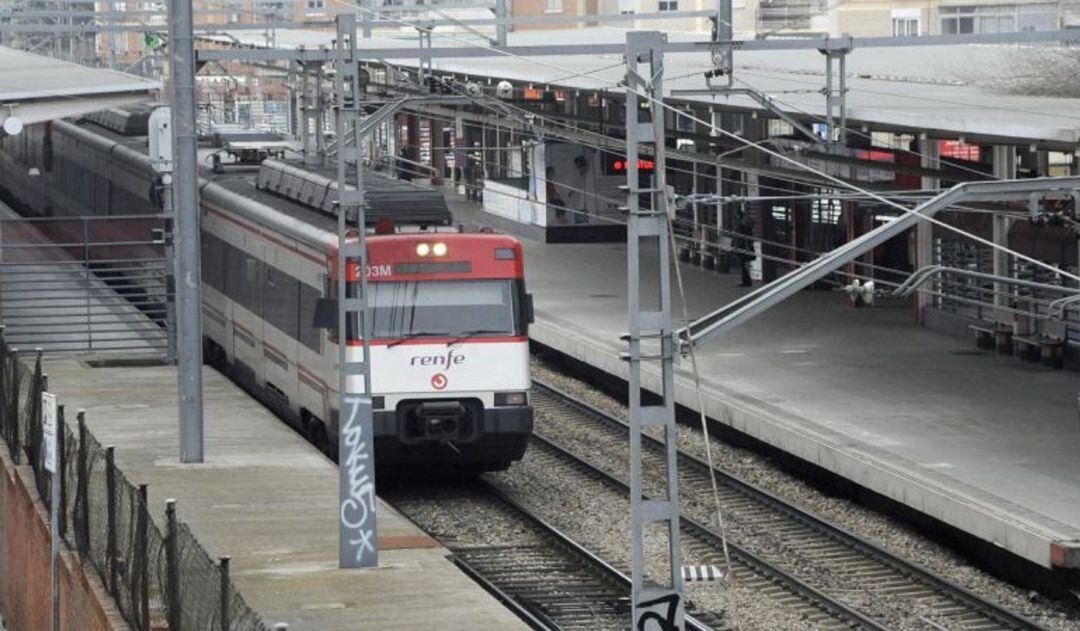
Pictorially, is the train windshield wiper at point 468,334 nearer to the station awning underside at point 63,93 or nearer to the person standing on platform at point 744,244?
the station awning underside at point 63,93

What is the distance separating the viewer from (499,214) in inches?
1930

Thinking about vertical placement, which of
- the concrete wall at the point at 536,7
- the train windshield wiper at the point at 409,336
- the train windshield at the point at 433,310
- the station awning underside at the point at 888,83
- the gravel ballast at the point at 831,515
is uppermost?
the concrete wall at the point at 536,7

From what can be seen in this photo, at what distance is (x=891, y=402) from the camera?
24375 mm

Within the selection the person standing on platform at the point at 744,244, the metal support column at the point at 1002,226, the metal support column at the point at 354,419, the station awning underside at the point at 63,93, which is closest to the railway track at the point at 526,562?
the metal support column at the point at 354,419

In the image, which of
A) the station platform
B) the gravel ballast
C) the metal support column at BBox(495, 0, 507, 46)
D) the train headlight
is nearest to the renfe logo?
the train headlight

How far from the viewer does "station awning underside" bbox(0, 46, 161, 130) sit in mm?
23031

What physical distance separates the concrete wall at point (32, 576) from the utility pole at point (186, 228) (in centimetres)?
186

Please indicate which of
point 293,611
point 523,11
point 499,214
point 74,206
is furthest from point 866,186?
point 523,11

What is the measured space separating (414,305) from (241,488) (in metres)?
2.34

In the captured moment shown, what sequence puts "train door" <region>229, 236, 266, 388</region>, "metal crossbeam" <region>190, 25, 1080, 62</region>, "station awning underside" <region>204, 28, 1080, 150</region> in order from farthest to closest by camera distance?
"train door" <region>229, 236, 266, 388</region> → "station awning underside" <region>204, 28, 1080, 150</region> → "metal crossbeam" <region>190, 25, 1080, 62</region>

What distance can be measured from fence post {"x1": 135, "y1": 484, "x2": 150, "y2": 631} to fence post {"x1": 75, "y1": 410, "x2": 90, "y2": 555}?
91.1 inches

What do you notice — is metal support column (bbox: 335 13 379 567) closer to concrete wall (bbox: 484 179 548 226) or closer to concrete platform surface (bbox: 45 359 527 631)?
concrete platform surface (bbox: 45 359 527 631)

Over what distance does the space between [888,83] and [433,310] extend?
1564 cm

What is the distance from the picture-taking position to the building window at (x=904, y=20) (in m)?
59.3
